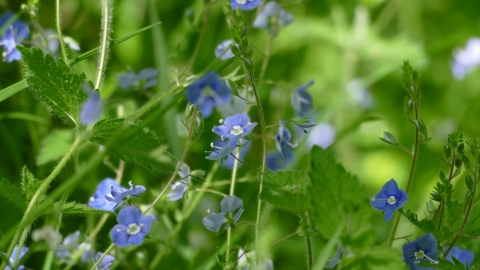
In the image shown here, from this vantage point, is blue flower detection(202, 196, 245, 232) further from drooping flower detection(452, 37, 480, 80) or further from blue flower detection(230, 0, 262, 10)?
drooping flower detection(452, 37, 480, 80)

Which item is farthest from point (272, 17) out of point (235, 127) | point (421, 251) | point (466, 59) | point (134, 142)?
point (466, 59)

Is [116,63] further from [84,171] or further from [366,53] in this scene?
[84,171]

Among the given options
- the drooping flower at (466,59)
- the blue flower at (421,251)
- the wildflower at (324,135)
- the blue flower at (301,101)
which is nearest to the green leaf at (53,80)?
the blue flower at (301,101)

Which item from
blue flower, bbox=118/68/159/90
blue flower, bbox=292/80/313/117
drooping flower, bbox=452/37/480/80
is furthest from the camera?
drooping flower, bbox=452/37/480/80

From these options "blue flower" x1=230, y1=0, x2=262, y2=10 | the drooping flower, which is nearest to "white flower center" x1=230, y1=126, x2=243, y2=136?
"blue flower" x1=230, y1=0, x2=262, y2=10

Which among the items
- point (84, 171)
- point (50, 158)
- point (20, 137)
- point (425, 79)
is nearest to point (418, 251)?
point (84, 171)

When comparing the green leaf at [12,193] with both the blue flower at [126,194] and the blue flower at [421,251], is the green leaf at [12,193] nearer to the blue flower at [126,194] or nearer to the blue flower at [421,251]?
the blue flower at [126,194]
